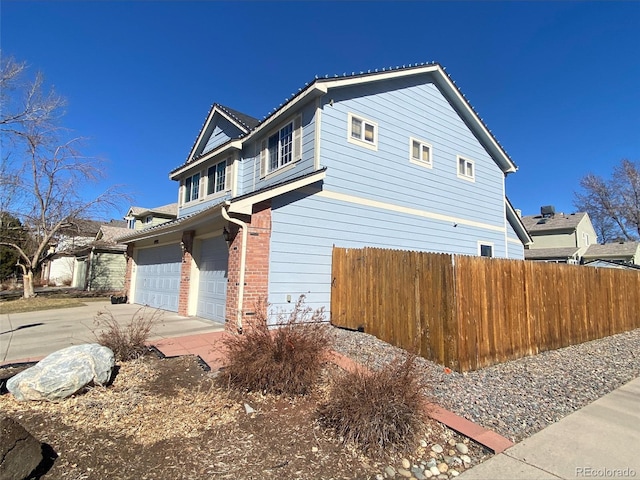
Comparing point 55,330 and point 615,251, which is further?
point 615,251

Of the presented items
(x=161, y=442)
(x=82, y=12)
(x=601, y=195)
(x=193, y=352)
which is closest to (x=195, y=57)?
(x=82, y=12)

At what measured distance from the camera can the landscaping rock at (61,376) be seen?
13.6ft

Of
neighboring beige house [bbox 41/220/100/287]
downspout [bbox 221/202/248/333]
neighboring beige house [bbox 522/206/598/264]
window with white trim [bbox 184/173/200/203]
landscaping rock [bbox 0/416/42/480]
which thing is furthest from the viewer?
neighboring beige house [bbox 522/206/598/264]

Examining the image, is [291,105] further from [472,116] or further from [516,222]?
[516,222]

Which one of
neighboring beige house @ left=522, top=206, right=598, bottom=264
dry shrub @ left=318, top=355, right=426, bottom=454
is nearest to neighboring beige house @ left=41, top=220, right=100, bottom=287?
dry shrub @ left=318, top=355, right=426, bottom=454

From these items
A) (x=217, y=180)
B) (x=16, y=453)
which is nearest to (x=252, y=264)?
(x=16, y=453)

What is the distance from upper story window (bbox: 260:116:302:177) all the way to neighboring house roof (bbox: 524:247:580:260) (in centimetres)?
2806

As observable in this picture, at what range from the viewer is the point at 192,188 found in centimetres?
1438

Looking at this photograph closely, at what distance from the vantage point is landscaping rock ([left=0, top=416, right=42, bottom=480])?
8.48ft

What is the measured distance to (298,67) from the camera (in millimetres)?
13008

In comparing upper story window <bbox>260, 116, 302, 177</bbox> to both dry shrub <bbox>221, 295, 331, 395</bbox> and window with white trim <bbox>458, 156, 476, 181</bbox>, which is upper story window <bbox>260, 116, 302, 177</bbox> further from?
window with white trim <bbox>458, 156, 476, 181</bbox>

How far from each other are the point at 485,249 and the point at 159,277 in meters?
13.7

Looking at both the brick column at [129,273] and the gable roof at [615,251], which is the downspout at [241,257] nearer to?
the brick column at [129,273]

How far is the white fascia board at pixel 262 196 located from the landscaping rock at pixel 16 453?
18.0ft
